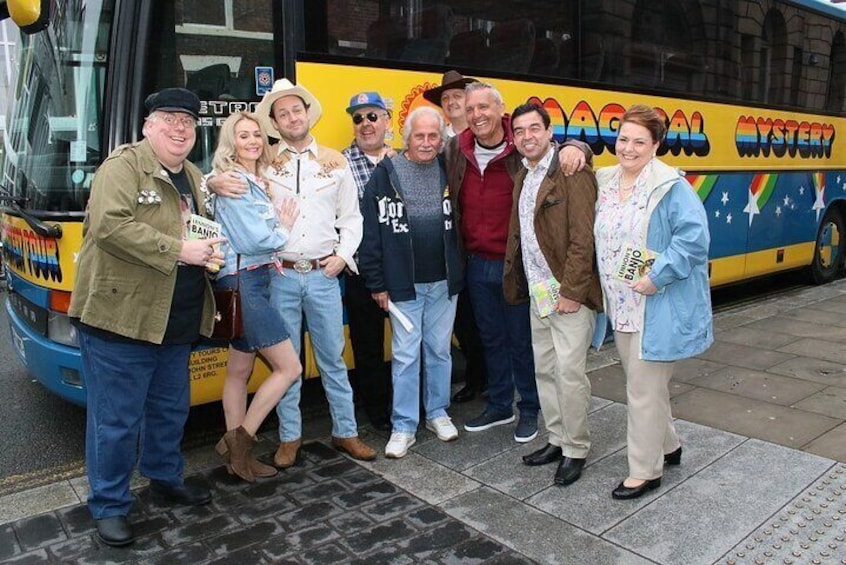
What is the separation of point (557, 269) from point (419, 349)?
41.2 inches

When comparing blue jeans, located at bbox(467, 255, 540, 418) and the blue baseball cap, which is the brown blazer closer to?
blue jeans, located at bbox(467, 255, 540, 418)

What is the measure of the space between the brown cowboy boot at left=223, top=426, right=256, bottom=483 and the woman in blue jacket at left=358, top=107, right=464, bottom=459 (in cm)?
79

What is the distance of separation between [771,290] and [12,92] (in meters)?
8.50

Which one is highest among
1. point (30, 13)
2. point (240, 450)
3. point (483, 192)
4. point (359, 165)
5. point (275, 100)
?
point (30, 13)

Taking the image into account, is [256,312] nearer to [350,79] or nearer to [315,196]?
[315,196]

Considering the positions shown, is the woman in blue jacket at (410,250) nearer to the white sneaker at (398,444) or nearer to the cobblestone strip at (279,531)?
the white sneaker at (398,444)

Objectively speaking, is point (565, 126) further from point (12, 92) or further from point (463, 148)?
point (12, 92)

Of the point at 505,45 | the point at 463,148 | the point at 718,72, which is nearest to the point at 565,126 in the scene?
the point at 505,45

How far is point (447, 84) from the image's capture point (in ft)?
15.3

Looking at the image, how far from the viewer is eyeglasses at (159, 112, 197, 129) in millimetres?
3221

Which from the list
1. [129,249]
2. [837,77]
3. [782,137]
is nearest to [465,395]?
[129,249]

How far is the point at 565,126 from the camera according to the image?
225 inches

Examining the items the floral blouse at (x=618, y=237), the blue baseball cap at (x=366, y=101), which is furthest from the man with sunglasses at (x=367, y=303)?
the floral blouse at (x=618, y=237)

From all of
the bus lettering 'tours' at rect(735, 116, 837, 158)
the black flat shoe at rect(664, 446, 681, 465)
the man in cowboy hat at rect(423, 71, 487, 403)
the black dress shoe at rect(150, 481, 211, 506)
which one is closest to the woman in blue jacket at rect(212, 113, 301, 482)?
the black dress shoe at rect(150, 481, 211, 506)
